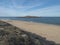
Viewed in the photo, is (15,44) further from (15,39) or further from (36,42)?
(36,42)

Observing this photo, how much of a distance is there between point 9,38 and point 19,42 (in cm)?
51

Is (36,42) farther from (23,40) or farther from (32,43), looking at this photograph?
(23,40)

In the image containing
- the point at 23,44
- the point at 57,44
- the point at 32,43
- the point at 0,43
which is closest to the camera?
the point at 0,43

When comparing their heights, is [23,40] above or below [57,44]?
above

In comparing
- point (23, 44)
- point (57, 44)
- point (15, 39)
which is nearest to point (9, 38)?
point (15, 39)

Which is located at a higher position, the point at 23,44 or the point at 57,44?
the point at 23,44

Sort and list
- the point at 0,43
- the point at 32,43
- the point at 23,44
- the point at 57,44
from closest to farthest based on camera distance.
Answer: the point at 0,43 → the point at 23,44 → the point at 32,43 → the point at 57,44

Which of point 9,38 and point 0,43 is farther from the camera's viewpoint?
point 9,38

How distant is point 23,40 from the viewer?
21.7 ft

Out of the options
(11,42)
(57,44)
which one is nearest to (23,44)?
(11,42)

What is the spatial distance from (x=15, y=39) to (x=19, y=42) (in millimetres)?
242

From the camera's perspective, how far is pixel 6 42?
5.82m

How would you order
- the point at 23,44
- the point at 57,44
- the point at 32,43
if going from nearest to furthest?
the point at 23,44 < the point at 32,43 < the point at 57,44

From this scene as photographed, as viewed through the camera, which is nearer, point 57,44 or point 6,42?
point 6,42
